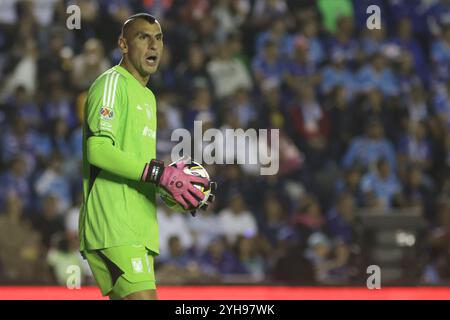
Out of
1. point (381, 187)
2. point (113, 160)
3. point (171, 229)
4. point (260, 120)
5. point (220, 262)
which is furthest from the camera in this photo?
point (260, 120)

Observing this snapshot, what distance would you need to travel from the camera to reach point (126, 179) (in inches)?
206

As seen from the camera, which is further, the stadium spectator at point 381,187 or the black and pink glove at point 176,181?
the stadium spectator at point 381,187

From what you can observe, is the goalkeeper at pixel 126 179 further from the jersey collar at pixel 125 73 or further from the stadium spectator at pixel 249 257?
the stadium spectator at pixel 249 257

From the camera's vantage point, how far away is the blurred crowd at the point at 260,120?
1127 centimetres

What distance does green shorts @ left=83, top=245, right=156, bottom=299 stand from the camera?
5.11 meters

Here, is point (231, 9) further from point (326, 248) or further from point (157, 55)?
point (157, 55)

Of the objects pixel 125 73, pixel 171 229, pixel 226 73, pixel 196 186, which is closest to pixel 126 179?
pixel 196 186

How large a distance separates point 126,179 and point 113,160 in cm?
20

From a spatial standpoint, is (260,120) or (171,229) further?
(260,120)

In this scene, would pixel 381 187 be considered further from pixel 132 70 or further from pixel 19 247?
pixel 132 70

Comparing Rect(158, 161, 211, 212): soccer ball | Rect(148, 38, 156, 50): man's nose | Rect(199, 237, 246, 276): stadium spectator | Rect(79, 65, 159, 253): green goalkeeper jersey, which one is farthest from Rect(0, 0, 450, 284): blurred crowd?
Rect(148, 38, 156, 50): man's nose

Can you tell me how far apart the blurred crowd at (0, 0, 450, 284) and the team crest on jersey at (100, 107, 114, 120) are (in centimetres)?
543

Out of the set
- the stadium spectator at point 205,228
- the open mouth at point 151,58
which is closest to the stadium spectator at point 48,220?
the stadium spectator at point 205,228

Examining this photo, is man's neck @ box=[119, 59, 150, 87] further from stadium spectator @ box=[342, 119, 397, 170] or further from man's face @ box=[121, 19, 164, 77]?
stadium spectator @ box=[342, 119, 397, 170]
